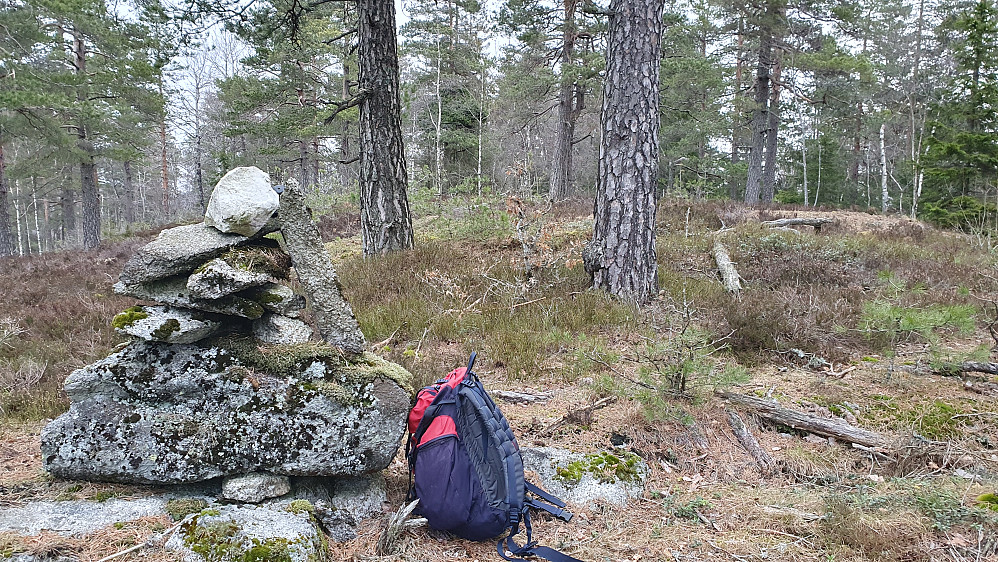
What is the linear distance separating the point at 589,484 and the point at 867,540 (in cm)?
138

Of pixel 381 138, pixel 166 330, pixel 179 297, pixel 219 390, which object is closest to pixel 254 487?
pixel 219 390

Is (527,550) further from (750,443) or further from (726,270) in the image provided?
(726,270)

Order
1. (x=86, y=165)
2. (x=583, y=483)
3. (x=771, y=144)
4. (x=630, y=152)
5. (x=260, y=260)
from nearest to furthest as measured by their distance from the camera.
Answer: (x=260, y=260), (x=583, y=483), (x=630, y=152), (x=86, y=165), (x=771, y=144)

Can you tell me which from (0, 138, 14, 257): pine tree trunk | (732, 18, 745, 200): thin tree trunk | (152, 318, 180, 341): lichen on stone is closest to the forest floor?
(152, 318, 180, 341): lichen on stone

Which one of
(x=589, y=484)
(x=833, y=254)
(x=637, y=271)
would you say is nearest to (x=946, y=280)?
(x=833, y=254)

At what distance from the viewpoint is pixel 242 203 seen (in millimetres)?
2666

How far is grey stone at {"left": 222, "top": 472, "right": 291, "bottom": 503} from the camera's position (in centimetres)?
250

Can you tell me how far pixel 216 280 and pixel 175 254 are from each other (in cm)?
28

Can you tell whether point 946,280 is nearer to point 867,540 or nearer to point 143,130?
point 867,540

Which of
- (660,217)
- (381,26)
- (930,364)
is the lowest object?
(930,364)

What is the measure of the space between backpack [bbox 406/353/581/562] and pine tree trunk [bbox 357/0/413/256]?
5556 millimetres

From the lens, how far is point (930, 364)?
446 centimetres

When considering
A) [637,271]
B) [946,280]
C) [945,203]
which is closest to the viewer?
[637,271]

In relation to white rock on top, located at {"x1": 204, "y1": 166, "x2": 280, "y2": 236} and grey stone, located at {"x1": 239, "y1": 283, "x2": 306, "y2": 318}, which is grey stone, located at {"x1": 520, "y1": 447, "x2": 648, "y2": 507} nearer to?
grey stone, located at {"x1": 239, "y1": 283, "x2": 306, "y2": 318}
